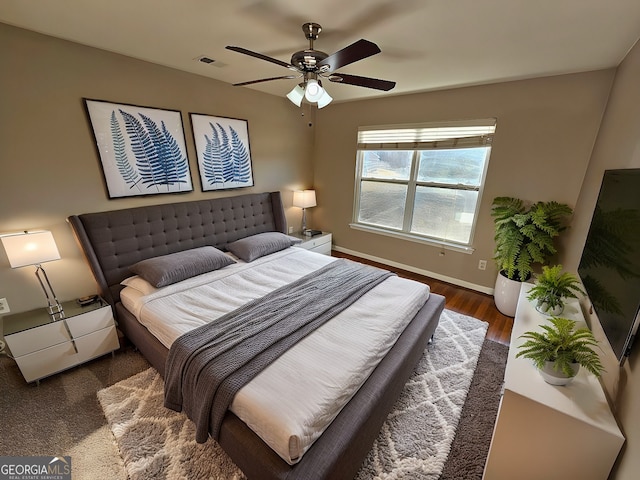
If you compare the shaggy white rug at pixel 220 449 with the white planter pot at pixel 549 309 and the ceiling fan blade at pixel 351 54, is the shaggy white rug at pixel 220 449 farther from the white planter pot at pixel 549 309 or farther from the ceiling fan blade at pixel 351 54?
the ceiling fan blade at pixel 351 54

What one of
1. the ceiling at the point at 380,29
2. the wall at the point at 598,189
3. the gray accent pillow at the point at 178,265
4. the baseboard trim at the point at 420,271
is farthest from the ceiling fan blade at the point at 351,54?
the baseboard trim at the point at 420,271

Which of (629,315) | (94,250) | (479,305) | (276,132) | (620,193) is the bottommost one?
(479,305)

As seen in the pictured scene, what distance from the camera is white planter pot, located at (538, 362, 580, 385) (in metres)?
1.15

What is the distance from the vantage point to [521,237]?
101 inches

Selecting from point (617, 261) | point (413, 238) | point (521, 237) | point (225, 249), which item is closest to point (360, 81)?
point (617, 261)

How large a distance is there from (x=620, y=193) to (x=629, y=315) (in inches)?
28.1

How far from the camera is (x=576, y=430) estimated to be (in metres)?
1.05

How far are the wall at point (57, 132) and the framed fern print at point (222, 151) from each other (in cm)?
18

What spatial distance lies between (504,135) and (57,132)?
162 inches

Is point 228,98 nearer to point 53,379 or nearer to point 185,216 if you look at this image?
point 185,216

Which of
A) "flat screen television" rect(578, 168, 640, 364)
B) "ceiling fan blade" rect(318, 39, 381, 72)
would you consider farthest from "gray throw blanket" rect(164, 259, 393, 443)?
"ceiling fan blade" rect(318, 39, 381, 72)

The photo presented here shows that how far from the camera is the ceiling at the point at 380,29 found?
1479 millimetres

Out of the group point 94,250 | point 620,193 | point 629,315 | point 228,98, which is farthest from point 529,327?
point 228,98

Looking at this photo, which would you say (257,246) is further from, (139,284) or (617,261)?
(617,261)
